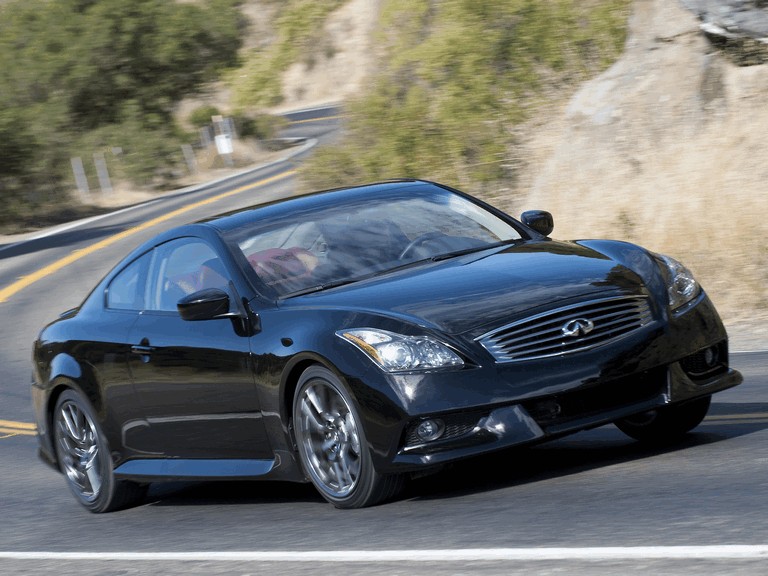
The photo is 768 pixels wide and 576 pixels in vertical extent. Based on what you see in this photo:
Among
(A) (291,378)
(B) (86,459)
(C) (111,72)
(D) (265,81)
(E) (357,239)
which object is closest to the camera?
(A) (291,378)

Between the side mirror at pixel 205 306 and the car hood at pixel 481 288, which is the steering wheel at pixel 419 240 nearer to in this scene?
the car hood at pixel 481 288

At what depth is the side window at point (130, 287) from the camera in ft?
26.3

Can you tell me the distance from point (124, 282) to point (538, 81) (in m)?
14.7

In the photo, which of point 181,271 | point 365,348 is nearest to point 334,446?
point 365,348

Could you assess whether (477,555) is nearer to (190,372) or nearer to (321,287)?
(321,287)

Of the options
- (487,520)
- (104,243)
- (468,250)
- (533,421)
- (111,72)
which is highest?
(468,250)

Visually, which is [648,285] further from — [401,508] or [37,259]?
[37,259]

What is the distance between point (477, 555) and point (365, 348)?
1237 mm

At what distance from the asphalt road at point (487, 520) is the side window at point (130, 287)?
3.75ft

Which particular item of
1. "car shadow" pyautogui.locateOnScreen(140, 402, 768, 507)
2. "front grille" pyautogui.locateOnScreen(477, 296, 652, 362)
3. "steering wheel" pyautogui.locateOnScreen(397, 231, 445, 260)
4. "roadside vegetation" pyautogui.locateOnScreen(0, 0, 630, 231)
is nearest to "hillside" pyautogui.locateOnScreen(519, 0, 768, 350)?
"roadside vegetation" pyautogui.locateOnScreen(0, 0, 630, 231)

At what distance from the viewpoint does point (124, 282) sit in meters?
8.25

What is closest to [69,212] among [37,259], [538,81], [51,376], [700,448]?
[37,259]

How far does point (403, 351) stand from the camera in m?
6.18

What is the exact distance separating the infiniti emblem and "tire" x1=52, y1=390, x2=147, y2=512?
3013 millimetres
